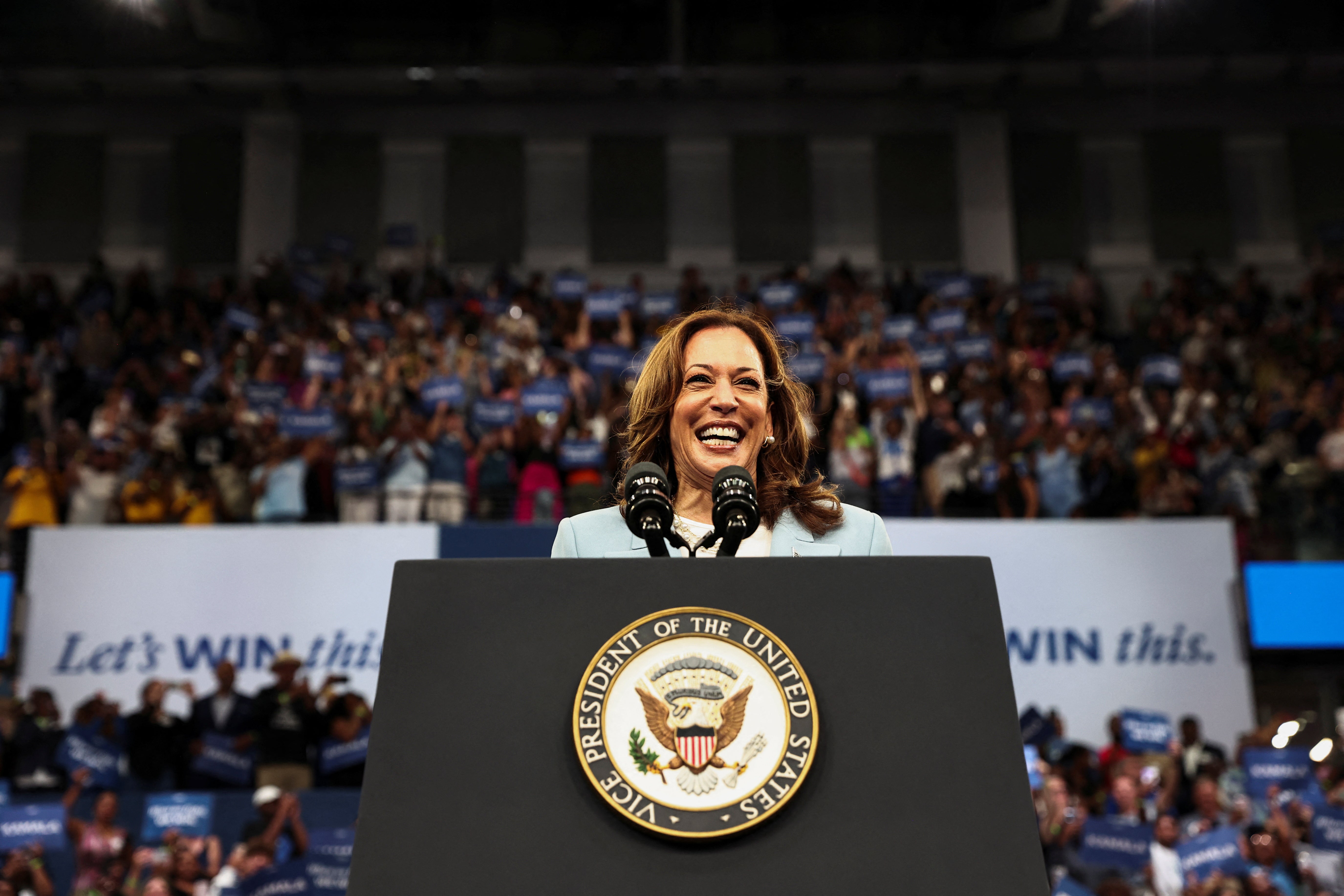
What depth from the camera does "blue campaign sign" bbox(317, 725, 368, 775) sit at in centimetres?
825

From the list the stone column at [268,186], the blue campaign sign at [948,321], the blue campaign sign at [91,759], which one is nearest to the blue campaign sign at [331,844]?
the blue campaign sign at [91,759]

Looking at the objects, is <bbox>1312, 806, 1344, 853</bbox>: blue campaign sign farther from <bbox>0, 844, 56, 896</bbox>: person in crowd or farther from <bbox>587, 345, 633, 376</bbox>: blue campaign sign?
<bbox>0, 844, 56, 896</bbox>: person in crowd

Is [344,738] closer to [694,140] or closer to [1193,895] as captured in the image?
[1193,895]

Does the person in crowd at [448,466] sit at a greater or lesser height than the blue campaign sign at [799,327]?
lesser

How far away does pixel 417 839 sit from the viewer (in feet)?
4.01

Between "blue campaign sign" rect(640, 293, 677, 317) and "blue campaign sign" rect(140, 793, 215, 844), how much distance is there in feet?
21.7

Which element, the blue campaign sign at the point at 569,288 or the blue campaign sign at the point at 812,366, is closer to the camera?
the blue campaign sign at the point at 812,366

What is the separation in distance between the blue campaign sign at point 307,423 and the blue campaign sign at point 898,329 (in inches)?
193

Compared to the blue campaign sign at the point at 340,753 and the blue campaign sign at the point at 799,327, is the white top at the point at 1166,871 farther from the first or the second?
the blue campaign sign at the point at 799,327

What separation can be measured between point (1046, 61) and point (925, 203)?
7.35 feet

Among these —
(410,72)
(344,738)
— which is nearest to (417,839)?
(344,738)

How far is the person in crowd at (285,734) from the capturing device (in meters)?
8.32

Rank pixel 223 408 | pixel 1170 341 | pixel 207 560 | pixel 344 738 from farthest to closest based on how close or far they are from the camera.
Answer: pixel 1170 341 → pixel 223 408 → pixel 207 560 → pixel 344 738

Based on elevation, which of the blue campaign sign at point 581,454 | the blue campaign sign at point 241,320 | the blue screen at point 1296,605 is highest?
the blue campaign sign at point 241,320
